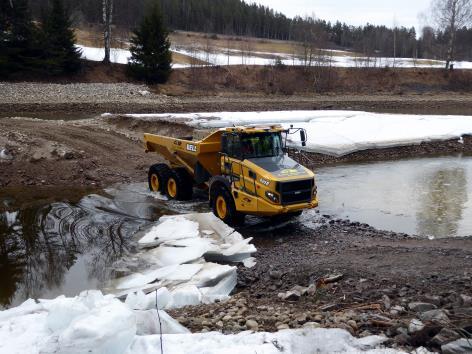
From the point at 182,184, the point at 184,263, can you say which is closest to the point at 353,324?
the point at 184,263

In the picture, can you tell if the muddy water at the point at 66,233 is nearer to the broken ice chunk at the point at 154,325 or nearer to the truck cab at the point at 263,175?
the truck cab at the point at 263,175

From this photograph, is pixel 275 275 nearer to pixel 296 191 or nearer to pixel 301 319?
pixel 301 319

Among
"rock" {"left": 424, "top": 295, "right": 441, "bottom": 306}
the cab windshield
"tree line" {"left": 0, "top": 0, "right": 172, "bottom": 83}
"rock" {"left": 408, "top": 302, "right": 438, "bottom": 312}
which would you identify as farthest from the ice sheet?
"tree line" {"left": 0, "top": 0, "right": 172, "bottom": 83}

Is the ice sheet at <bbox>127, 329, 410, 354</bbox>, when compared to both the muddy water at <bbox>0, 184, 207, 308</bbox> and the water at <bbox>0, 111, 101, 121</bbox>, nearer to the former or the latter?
the muddy water at <bbox>0, 184, 207, 308</bbox>

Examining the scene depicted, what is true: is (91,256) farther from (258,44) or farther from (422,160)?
(258,44)

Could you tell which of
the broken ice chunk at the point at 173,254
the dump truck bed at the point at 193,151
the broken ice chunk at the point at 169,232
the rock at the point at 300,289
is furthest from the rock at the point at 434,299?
the dump truck bed at the point at 193,151

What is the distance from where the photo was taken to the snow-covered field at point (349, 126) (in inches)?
906

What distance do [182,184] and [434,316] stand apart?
9.85 metres

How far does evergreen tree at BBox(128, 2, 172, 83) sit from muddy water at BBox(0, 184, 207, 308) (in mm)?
27570

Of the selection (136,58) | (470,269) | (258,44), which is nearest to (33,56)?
(136,58)

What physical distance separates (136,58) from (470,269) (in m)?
38.2

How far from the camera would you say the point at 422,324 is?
18.0 feet

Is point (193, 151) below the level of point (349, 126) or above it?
below

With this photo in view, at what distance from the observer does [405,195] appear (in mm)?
16188
